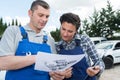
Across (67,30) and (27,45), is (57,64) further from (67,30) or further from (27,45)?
(67,30)

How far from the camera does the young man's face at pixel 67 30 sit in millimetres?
3010

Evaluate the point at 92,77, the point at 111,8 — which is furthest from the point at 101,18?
the point at 92,77

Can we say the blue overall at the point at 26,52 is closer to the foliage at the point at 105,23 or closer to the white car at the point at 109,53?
the white car at the point at 109,53

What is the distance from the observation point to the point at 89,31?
89.9ft

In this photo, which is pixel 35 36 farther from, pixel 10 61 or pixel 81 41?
pixel 81 41

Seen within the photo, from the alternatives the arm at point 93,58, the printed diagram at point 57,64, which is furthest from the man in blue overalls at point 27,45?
the arm at point 93,58

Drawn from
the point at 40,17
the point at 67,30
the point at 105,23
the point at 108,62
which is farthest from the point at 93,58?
the point at 105,23

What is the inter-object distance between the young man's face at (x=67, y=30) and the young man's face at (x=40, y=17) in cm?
35

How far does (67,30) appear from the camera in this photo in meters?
3.00

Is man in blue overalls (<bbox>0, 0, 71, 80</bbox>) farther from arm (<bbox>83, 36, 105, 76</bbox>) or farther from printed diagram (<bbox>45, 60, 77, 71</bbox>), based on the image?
arm (<bbox>83, 36, 105, 76</bbox>)

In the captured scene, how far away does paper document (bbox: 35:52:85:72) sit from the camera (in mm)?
2519

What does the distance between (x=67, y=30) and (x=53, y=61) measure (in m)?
0.51

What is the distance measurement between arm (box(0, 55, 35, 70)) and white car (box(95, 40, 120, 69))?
422 inches

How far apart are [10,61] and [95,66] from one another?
3.22ft
